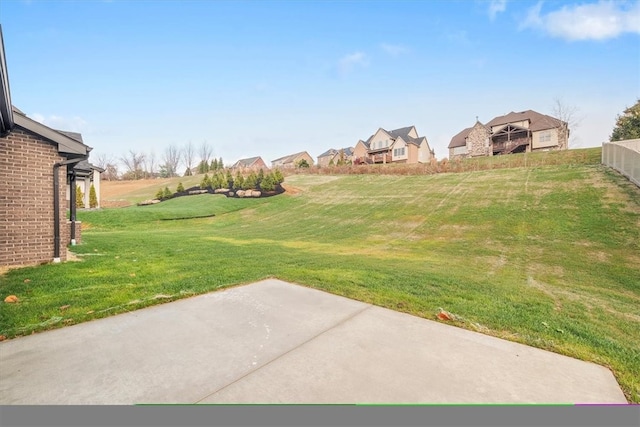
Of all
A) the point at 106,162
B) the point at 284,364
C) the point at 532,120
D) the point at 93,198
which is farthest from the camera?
the point at 106,162

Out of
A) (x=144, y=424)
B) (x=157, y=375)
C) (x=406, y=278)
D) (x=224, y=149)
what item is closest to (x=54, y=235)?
(x=157, y=375)

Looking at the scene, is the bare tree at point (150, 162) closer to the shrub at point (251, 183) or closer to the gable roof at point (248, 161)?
the gable roof at point (248, 161)

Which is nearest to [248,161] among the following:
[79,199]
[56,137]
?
[79,199]

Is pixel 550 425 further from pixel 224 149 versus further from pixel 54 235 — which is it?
pixel 224 149

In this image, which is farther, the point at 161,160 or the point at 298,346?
the point at 161,160

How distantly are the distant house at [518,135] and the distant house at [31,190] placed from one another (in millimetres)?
44108

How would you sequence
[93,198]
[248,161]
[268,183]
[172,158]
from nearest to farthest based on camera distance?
[93,198] < [268,183] < [248,161] < [172,158]

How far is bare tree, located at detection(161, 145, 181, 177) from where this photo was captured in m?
77.3

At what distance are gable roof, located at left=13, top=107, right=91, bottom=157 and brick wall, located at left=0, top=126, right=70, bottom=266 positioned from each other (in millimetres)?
150

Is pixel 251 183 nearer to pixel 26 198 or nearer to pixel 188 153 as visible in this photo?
pixel 26 198

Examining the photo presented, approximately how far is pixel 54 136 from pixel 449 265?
946cm

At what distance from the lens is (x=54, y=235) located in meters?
6.65

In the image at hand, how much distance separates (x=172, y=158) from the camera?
255 feet

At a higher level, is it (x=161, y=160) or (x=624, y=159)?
(x=161, y=160)
